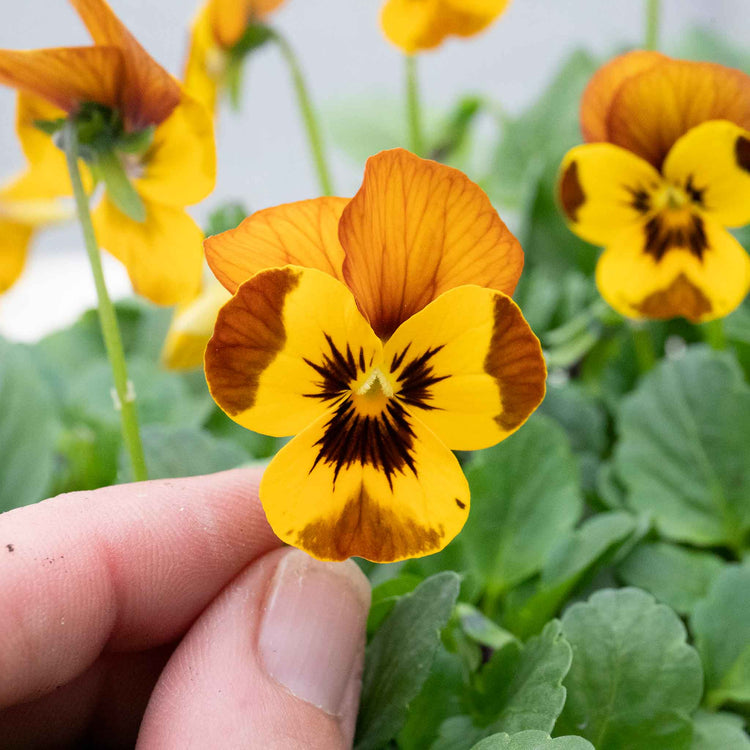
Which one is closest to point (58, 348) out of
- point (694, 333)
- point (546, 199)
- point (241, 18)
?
point (241, 18)

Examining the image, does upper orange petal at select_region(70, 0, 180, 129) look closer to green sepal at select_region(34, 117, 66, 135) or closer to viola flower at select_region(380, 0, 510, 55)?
green sepal at select_region(34, 117, 66, 135)

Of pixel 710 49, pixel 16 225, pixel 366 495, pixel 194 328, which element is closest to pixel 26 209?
pixel 16 225

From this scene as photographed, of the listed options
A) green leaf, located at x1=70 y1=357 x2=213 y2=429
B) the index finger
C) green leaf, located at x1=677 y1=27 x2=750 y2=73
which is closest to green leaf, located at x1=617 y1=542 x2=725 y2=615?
the index finger

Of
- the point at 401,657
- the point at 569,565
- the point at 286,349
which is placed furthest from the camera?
the point at 569,565

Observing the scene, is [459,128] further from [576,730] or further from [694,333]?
[576,730]

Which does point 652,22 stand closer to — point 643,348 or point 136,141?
point 643,348

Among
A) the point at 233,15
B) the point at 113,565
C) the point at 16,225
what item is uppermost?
the point at 233,15

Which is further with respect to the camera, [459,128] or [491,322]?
[459,128]
